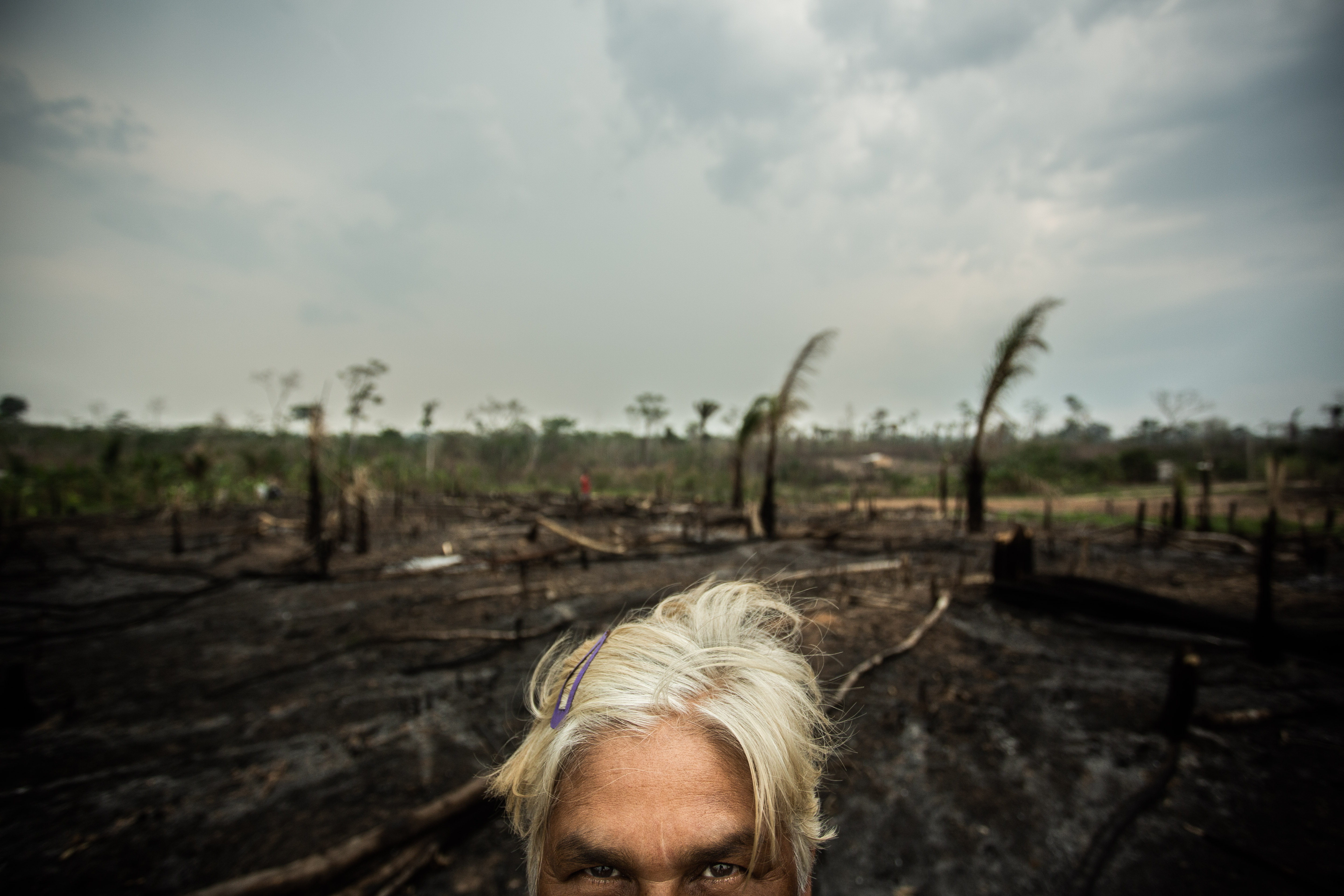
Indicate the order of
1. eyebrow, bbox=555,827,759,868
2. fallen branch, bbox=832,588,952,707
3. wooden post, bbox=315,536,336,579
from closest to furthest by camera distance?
eyebrow, bbox=555,827,759,868 < fallen branch, bbox=832,588,952,707 < wooden post, bbox=315,536,336,579

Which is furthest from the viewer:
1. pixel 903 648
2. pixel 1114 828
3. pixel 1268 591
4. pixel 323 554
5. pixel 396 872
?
pixel 323 554

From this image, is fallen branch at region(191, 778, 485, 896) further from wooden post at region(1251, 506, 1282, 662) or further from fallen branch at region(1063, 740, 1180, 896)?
wooden post at region(1251, 506, 1282, 662)

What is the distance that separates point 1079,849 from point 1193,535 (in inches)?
519

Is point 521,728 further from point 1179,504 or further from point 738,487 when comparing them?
point 1179,504

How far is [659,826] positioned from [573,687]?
32cm

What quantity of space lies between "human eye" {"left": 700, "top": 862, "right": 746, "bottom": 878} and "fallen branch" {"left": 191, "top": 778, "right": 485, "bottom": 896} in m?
1.56

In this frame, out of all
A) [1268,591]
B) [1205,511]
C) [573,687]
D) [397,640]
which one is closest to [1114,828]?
[573,687]

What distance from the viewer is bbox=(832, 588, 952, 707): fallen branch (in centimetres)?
518

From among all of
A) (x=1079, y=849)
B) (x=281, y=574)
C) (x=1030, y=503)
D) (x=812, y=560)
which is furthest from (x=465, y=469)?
(x=1079, y=849)

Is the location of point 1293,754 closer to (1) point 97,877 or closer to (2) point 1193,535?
(1) point 97,877

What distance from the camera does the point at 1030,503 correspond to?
91.0 ft

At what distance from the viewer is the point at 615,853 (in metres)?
0.96

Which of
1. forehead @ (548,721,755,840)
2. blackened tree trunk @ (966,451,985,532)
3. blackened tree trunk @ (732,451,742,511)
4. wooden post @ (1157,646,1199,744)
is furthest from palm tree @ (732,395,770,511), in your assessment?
forehead @ (548,721,755,840)

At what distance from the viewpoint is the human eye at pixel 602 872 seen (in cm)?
99
